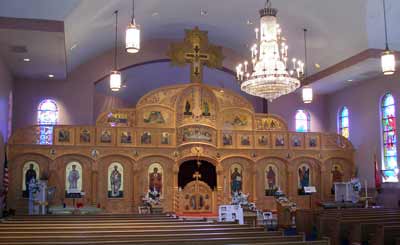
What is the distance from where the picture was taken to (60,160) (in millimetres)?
18781

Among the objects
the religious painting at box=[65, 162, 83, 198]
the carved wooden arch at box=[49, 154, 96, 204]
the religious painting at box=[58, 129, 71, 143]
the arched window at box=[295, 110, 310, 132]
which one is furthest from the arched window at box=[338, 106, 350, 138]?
the religious painting at box=[58, 129, 71, 143]

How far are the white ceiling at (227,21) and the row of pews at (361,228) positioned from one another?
22.1ft

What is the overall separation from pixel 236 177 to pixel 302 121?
529 cm

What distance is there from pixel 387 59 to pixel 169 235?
744cm

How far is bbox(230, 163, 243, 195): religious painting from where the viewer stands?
20641 millimetres

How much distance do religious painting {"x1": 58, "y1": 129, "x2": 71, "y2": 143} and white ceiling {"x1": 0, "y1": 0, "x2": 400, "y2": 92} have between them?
9.25ft

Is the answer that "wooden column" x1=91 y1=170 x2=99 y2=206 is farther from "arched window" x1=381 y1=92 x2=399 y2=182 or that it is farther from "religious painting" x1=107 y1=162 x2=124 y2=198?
"arched window" x1=381 y1=92 x2=399 y2=182

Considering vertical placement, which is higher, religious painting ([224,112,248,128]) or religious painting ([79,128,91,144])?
religious painting ([224,112,248,128])

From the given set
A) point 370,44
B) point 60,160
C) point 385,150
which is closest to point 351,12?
point 370,44

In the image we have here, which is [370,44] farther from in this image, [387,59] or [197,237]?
[197,237]

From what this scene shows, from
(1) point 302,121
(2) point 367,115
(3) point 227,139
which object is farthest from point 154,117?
(2) point 367,115

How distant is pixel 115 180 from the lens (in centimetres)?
1938

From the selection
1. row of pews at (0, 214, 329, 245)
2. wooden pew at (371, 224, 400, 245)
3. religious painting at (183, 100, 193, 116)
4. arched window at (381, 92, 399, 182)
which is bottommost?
wooden pew at (371, 224, 400, 245)

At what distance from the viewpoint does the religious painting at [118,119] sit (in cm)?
1964
